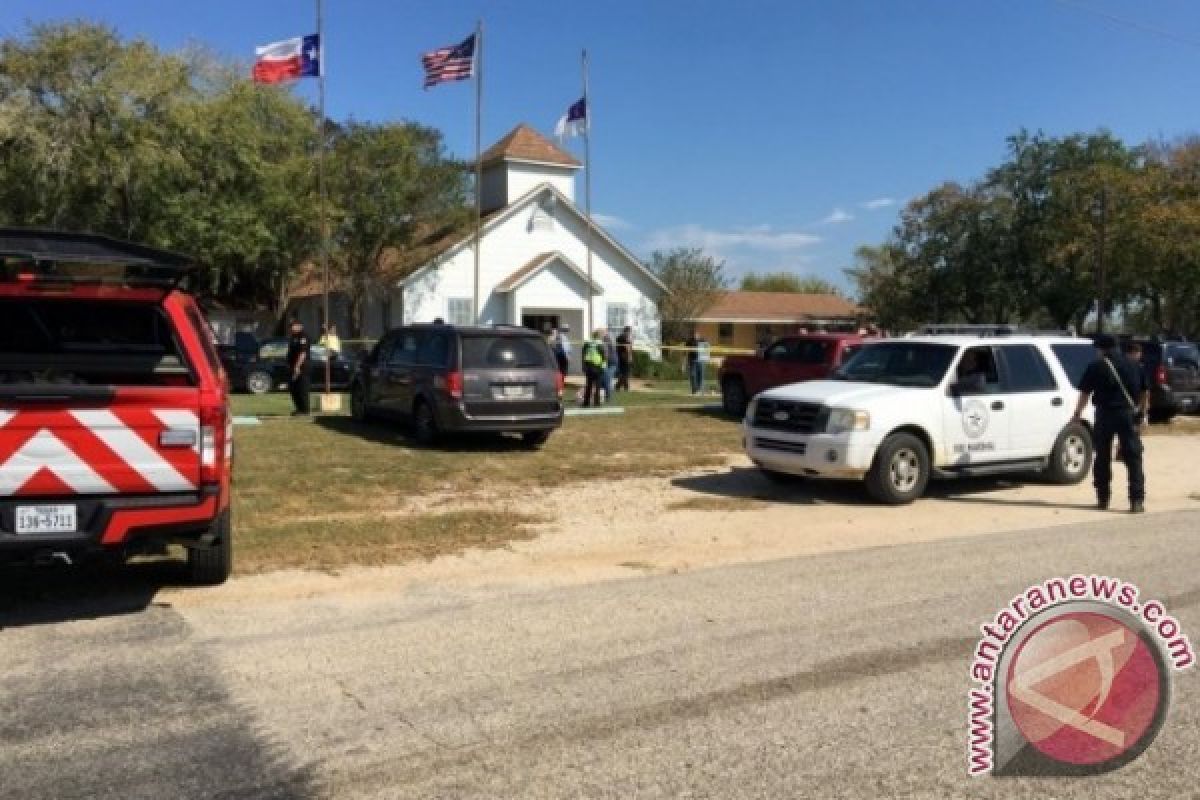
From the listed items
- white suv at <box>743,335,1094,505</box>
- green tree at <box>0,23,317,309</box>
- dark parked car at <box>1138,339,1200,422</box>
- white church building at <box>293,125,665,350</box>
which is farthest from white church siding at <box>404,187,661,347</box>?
white suv at <box>743,335,1094,505</box>

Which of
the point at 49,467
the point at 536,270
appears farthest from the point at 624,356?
the point at 49,467

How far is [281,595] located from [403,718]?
2.52 metres

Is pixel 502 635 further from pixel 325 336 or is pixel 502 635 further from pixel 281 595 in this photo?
pixel 325 336

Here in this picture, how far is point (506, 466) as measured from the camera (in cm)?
1243

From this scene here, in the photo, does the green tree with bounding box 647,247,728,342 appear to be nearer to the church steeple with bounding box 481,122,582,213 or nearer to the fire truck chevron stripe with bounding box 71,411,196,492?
the church steeple with bounding box 481,122,582,213

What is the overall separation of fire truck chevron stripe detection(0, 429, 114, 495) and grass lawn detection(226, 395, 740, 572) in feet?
5.94

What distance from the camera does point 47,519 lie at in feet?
18.1

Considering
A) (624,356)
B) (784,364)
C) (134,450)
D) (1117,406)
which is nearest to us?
(134,450)

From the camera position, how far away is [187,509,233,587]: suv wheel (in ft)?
21.3

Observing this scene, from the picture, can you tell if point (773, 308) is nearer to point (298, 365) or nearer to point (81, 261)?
point (298, 365)

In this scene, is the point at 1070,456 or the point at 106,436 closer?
the point at 106,436

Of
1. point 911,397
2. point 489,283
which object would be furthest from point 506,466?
point 489,283

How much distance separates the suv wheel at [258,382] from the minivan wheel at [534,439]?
1184 centimetres

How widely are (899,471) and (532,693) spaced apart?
6.62m
